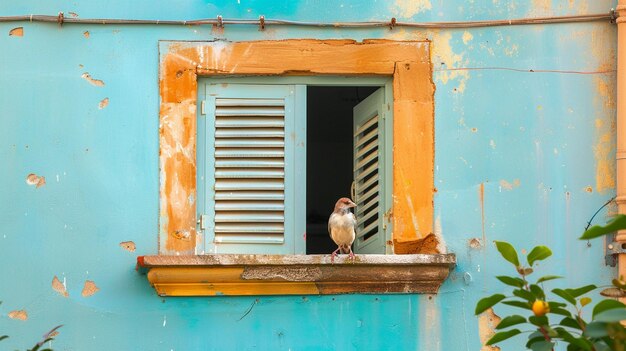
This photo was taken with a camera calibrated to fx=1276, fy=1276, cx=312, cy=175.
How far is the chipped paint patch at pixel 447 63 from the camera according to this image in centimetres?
791

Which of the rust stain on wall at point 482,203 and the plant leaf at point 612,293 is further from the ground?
the rust stain on wall at point 482,203

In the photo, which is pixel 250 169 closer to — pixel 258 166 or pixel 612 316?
pixel 258 166

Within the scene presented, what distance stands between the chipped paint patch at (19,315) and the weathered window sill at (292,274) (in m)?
0.74

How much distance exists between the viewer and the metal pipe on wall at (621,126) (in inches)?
302

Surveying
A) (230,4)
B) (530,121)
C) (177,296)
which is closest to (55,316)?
(177,296)

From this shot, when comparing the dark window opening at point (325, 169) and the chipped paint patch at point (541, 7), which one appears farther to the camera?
the dark window opening at point (325, 169)

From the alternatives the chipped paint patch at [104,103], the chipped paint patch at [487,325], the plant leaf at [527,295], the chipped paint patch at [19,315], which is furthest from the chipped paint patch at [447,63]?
the plant leaf at [527,295]

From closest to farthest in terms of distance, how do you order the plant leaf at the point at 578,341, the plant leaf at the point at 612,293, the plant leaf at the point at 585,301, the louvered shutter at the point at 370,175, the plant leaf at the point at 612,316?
the plant leaf at the point at 612,316
the plant leaf at the point at 578,341
the plant leaf at the point at 585,301
the plant leaf at the point at 612,293
the louvered shutter at the point at 370,175

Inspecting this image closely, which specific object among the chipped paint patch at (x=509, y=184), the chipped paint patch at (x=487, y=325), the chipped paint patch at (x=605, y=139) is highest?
the chipped paint patch at (x=605, y=139)

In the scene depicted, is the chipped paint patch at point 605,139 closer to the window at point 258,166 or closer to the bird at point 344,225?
the window at point 258,166

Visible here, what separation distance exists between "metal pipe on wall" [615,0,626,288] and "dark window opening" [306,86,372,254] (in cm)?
415

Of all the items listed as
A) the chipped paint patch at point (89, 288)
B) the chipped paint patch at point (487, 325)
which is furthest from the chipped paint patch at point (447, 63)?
the chipped paint patch at point (89, 288)

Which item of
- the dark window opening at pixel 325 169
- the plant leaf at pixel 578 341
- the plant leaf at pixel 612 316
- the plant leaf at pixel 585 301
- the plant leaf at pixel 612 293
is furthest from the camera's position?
the dark window opening at pixel 325 169

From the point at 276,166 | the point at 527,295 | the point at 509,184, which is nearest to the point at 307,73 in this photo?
the point at 276,166
